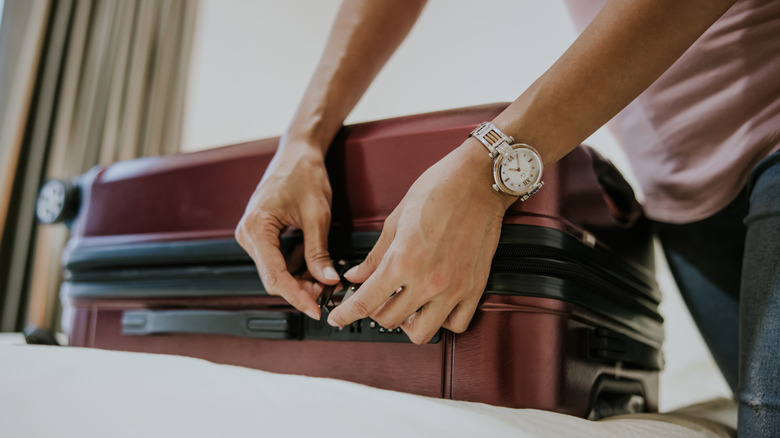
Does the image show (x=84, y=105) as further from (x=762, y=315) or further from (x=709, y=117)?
(x=762, y=315)

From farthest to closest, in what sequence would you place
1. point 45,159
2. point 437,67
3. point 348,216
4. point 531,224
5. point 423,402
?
point 437,67 < point 45,159 < point 348,216 < point 531,224 < point 423,402

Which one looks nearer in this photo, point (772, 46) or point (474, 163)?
point (474, 163)

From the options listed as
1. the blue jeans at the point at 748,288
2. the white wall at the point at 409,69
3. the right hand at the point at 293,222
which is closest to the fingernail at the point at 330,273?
the right hand at the point at 293,222

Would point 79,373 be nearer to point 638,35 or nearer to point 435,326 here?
point 435,326

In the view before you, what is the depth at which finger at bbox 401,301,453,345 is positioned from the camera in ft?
1.61

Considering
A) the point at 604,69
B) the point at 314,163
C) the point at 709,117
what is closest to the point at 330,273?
the point at 314,163

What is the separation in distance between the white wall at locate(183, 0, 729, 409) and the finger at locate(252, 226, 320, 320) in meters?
1.29

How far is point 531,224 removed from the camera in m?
0.53

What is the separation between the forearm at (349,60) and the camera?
2.25 feet

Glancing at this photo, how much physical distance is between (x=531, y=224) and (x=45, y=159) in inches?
73.6

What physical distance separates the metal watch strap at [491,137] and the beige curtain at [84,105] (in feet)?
5.74

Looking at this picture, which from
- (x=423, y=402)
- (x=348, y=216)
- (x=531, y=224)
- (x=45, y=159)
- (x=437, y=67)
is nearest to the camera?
(x=423, y=402)

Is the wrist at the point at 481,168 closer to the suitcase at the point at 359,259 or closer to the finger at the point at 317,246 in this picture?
the suitcase at the point at 359,259

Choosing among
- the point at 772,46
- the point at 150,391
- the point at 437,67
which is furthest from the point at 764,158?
the point at 437,67
